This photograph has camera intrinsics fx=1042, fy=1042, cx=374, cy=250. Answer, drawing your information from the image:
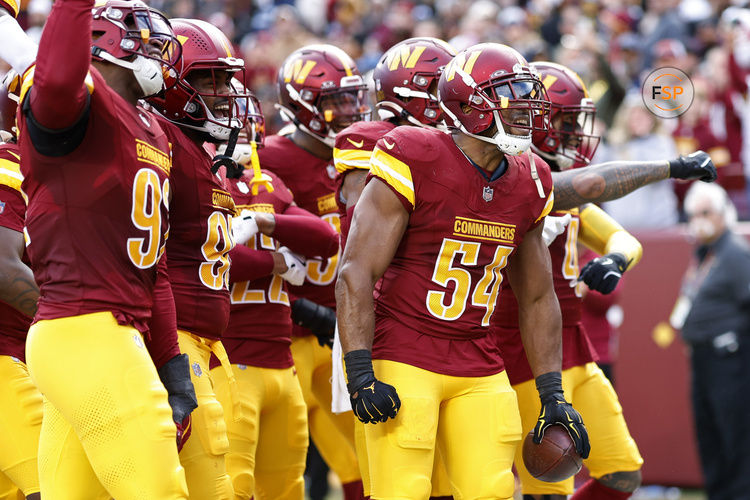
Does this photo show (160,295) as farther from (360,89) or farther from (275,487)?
(360,89)

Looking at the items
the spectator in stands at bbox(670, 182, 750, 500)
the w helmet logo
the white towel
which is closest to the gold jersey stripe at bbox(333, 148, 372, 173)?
the white towel

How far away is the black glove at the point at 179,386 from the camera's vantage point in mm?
3314

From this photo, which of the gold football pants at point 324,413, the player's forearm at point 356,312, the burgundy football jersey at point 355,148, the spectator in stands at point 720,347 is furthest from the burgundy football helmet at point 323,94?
the spectator in stands at point 720,347

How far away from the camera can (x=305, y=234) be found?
185 inches

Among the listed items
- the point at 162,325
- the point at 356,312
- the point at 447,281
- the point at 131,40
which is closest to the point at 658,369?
the point at 447,281

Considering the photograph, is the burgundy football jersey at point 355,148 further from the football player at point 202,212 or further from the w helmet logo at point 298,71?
the w helmet logo at point 298,71

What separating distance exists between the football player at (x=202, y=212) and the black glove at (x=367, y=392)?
0.48 meters

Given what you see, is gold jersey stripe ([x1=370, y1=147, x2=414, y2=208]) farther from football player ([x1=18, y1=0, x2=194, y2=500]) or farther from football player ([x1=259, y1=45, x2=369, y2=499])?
football player ([x1=259, y1=45, x2=369, y2=499])

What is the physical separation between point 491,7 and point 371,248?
9.03 meters

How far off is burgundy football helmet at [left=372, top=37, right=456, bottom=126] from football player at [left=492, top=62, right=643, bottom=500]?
1.73 ft

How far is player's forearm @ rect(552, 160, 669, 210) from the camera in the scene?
469 centimetres

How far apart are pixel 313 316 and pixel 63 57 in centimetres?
246

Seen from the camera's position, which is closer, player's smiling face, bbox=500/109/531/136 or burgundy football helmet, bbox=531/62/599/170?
player's smiling face, bbox=500/109/531/136

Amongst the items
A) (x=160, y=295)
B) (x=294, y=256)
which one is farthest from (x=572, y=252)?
(x=160, y=295)
